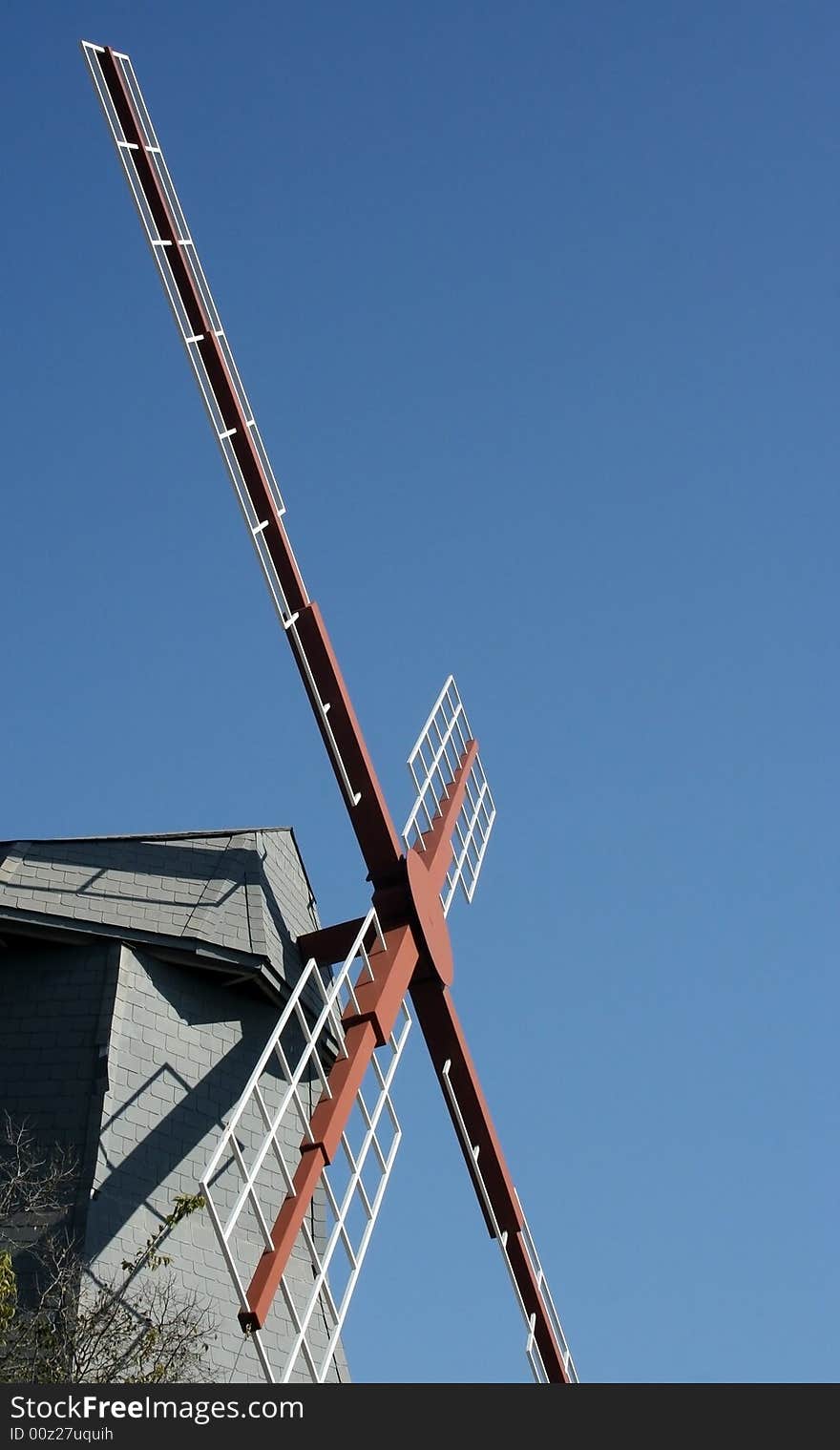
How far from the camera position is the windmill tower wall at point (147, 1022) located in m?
14.7

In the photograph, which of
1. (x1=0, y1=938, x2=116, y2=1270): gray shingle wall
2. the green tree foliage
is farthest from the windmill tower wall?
the green tree foliage

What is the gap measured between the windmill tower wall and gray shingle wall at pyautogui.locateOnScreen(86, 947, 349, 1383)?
0.6 inches

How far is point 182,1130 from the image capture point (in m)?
15.4

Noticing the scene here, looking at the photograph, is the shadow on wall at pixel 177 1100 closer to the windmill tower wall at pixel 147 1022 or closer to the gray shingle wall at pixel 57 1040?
the windmill tower wall at pixel 147 1022

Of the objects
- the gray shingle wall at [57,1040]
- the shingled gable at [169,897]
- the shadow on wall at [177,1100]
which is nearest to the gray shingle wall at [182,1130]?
the shadow on wall at [177,1100]

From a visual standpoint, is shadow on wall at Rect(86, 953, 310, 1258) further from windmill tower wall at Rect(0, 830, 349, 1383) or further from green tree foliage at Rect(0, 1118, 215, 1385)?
green tree foliage at Rect(0, 1118, 215, 1385)

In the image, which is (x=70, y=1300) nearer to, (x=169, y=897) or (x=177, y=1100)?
(x=177, y=1100)

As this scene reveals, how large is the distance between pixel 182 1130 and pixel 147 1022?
1.01 m

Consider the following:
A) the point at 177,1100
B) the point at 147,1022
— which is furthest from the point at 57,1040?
the point at 177,1100

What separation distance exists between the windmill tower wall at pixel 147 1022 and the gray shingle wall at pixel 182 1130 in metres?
0.01
